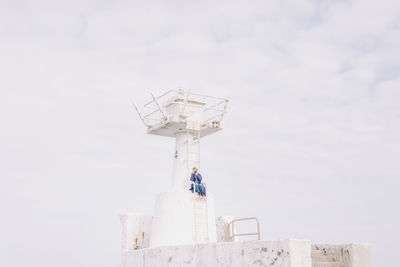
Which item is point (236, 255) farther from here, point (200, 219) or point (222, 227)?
point (222, 227)

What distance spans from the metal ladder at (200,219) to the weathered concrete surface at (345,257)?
5243 millimetres

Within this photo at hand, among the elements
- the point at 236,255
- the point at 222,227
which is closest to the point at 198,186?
the point at 222,227

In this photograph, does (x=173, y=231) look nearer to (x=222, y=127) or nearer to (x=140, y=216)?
(x=140, y=216)

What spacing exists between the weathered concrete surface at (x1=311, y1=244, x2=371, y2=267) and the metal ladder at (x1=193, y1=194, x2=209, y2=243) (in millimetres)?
5243

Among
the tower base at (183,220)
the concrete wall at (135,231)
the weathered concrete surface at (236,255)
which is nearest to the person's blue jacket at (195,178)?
the tower base at (183,220)

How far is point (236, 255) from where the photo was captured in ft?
41.4

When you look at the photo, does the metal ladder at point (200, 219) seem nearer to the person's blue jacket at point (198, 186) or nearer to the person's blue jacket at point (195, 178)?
the person's blue jacket at point (198, 186)

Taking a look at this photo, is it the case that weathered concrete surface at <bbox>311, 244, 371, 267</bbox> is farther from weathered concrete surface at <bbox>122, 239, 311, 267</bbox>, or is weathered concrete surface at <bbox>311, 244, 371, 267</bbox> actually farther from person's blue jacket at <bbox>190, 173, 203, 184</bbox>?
person's blue jacket at <bbox>190, 173, 203, 184</bbox>

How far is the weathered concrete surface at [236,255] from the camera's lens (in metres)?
11.3

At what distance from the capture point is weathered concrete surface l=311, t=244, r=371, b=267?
1391 cm

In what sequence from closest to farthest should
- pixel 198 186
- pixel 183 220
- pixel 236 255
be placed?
pixel 236 255
pixel 183 220
pixel 198 186

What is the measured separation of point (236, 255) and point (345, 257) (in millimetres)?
3610

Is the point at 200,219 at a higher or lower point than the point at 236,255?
higher

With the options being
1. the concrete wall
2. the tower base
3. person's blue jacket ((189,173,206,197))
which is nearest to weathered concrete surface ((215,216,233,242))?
the tower base
